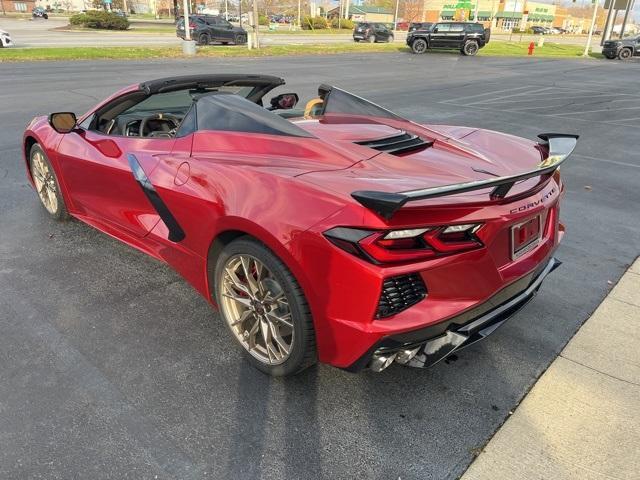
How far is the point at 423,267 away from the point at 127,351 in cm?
175

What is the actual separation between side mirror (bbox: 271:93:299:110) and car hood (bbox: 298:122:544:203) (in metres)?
1.35

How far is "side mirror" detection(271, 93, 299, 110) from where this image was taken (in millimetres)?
4402

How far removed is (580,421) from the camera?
2406 mm

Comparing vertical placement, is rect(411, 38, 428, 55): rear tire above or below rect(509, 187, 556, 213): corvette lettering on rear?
below

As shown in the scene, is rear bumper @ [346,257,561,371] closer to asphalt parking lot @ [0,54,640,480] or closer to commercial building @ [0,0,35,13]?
asphalt parking lot @ [0,54,640,480]

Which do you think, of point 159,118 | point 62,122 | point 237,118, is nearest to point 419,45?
point 159,118

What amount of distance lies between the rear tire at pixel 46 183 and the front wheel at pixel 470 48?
31.4 meters

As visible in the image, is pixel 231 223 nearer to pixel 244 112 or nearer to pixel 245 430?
pixel 244 112

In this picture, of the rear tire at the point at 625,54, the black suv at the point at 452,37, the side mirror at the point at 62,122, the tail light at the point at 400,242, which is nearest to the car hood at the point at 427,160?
the tail light at the point at 400,242

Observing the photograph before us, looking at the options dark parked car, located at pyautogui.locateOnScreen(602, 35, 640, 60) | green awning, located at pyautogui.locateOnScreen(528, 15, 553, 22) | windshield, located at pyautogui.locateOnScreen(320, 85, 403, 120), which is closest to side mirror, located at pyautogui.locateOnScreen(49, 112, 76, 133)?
windshield, located at pyautogui.locateOnScreen(320, 85, 403, 120)

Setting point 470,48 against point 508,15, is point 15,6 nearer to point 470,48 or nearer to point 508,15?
point 508,15

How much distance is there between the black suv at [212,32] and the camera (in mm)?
30719

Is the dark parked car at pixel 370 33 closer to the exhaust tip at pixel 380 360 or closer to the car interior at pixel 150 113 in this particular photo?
the car interior at pixel 150 113

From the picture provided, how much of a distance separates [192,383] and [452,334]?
132 centimetres
